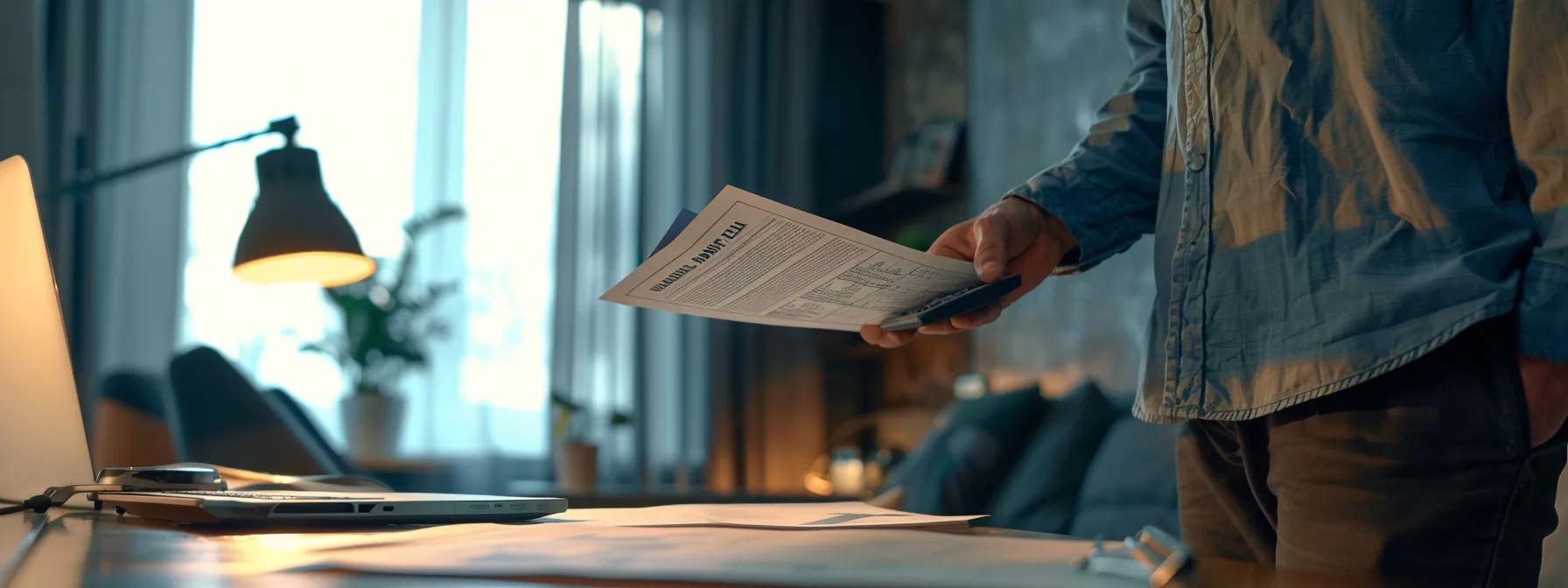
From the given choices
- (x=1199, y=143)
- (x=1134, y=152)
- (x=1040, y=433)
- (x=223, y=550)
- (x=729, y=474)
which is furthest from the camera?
(x=729, y=474)

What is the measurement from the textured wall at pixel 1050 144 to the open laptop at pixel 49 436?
7.37ft

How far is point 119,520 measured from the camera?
2.27ft

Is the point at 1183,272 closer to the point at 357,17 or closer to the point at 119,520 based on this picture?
the point at 119,520

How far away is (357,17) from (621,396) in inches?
62.3

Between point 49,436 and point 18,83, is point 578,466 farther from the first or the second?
point 49,436

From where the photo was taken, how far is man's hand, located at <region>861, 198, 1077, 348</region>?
91cm

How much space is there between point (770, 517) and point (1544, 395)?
1.59ft

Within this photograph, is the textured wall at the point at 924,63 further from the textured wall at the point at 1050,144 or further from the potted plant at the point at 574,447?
the potted plant at the point at 574,447

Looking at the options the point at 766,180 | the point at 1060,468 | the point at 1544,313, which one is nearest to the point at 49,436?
the point at 1544,313

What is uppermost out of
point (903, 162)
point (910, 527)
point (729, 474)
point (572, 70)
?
point (572, 70)

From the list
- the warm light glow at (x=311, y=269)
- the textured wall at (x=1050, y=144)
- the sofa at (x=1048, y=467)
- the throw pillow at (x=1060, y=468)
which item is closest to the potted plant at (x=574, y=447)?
the sofa at (x=1048, y=467)

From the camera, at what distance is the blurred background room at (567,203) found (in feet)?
11.0

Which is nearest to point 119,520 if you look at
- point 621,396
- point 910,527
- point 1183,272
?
point 910,527

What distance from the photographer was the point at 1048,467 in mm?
2410
